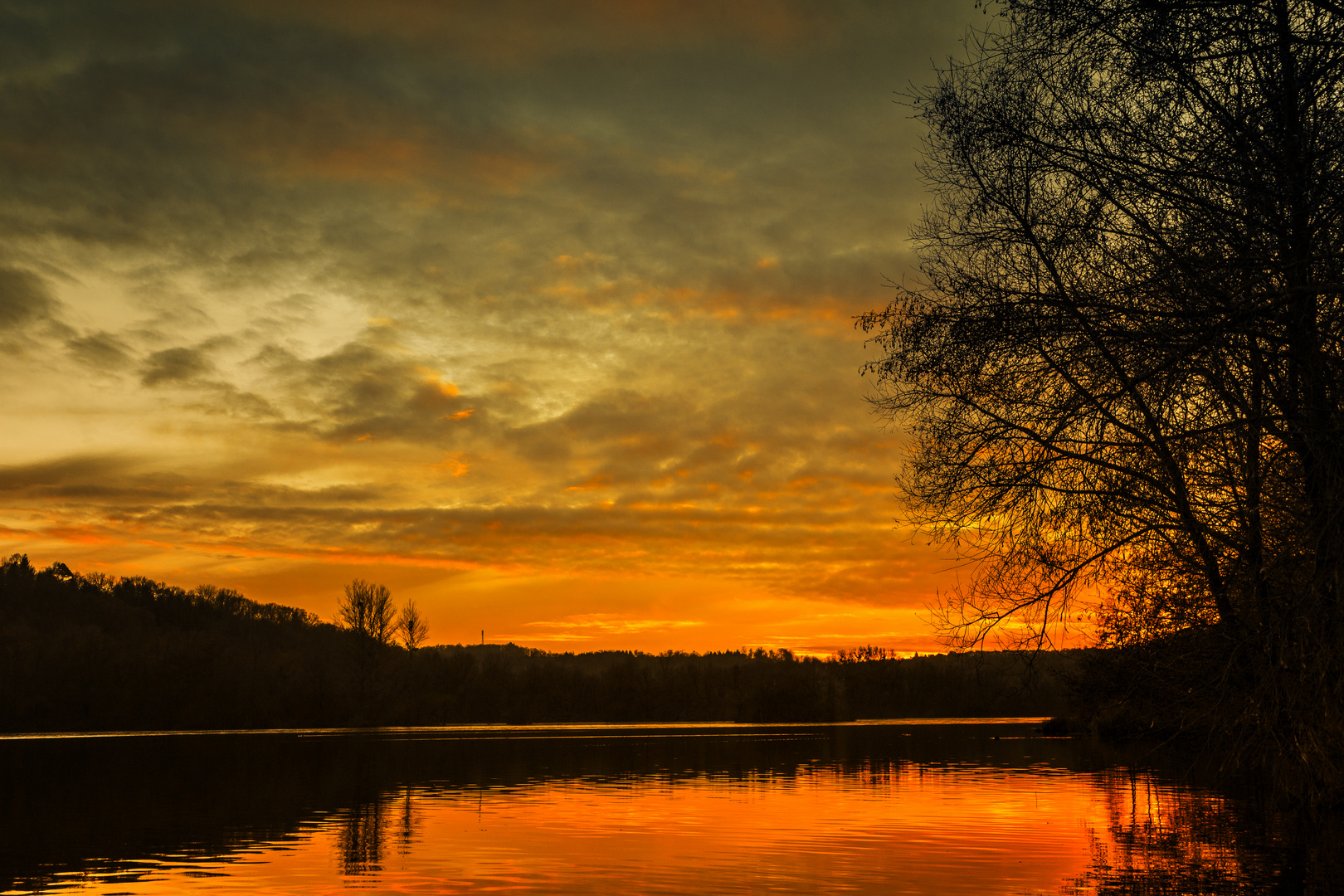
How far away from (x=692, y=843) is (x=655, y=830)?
2.77 metres

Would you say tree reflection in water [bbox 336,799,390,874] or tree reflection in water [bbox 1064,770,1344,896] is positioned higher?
tree reflection in water [bbox 1064,770,1344,896]

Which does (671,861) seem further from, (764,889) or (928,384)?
(928,384)

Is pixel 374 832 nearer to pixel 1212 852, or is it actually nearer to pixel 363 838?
pixel 363 838

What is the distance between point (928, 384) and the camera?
13.7 meters

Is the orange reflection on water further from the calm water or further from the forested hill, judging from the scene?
the forested hill

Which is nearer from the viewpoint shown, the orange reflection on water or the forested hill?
the orange reflection on water

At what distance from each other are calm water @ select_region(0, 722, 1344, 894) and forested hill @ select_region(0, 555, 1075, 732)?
6427 cm

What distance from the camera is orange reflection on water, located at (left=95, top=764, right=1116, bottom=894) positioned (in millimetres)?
17859

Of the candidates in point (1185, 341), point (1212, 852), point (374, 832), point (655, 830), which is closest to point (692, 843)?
point (655, 830)

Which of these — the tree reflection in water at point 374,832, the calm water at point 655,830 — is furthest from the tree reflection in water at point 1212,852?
the tree reflection in water at point 374,832

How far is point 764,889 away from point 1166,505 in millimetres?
8166

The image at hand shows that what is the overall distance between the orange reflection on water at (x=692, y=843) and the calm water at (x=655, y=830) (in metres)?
0.10

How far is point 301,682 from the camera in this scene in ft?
426

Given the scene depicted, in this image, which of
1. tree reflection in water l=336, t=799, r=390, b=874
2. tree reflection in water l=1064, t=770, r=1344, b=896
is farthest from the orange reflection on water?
tree reflection in water l=1064, t=770, r=1344, b=896
